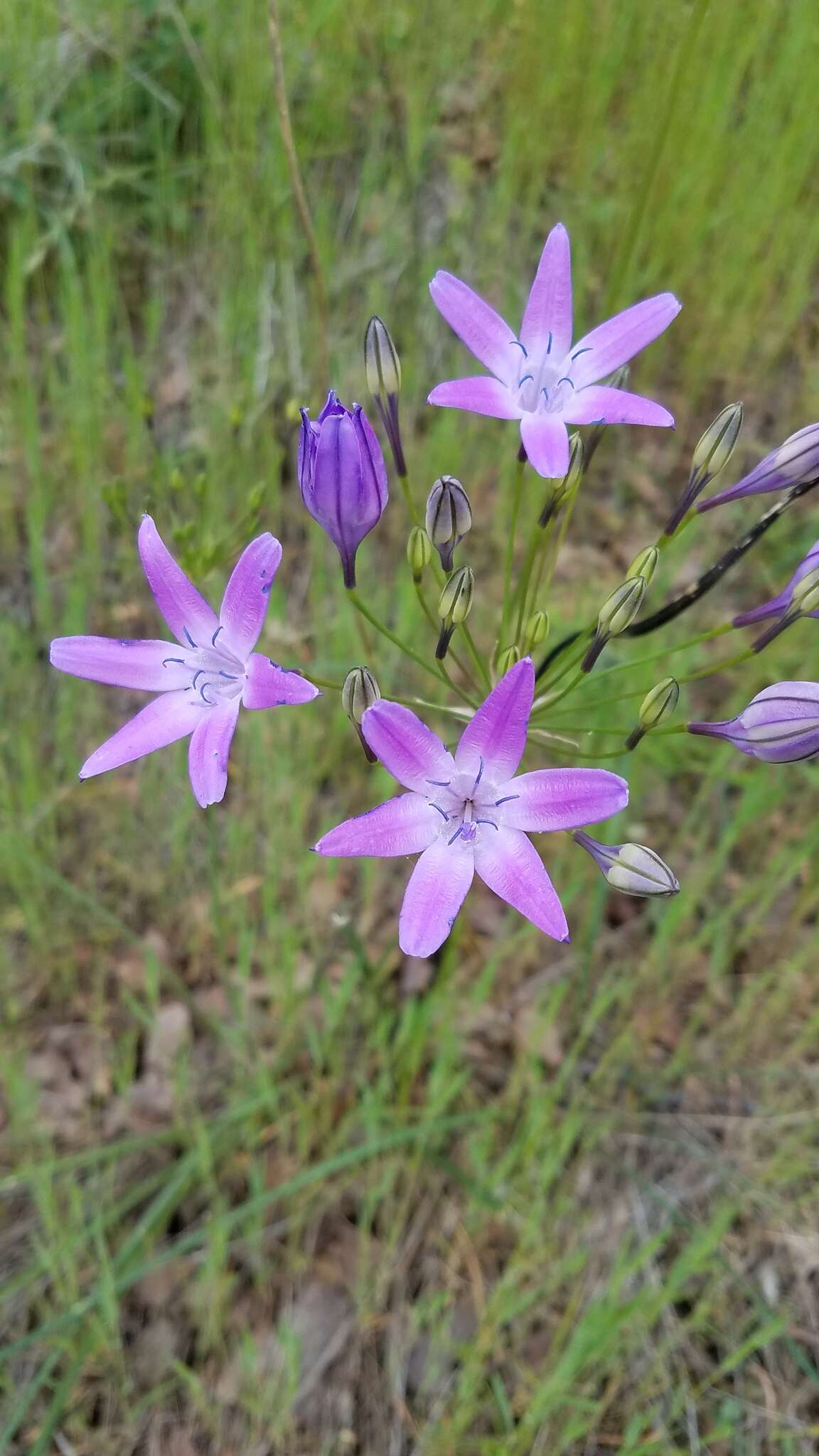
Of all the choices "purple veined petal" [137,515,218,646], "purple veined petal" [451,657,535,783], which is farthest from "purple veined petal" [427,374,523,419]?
"purple veined petal" [137,515,218,646]

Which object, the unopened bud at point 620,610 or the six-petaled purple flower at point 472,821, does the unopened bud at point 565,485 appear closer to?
the unopened bud at point 620,610

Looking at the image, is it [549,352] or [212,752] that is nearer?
[212,752]

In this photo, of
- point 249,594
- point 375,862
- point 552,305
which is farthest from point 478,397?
point 375,862

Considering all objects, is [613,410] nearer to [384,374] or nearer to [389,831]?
[384,374]


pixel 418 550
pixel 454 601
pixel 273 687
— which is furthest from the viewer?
pixel 418 550

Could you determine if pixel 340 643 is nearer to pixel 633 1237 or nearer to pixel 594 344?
pixel 594 344

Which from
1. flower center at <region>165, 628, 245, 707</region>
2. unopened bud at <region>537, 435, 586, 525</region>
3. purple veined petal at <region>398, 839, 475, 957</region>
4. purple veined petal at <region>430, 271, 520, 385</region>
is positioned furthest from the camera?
flower center at <region>165, 628, 245, 707</region>

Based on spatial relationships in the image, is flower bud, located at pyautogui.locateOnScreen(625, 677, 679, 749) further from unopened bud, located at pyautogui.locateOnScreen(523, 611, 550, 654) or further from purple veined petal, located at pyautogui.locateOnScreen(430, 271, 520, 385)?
purple veined petal, located at pyautogui.locateOnScreen(430, 271, 520, 385)
